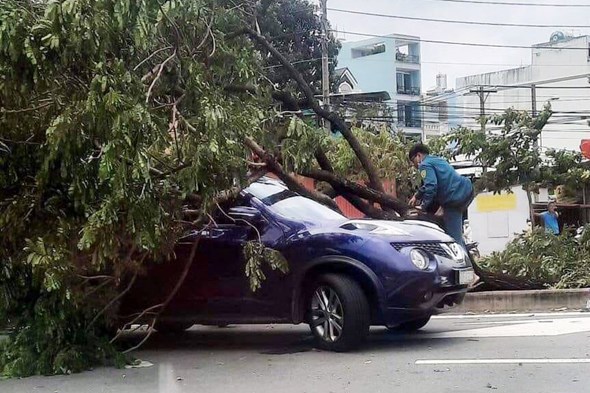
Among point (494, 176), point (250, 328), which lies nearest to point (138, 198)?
point (250, 328)

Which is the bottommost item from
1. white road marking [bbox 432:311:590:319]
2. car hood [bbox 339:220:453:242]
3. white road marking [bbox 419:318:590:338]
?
white road marking [bbox 432:311:590:319]

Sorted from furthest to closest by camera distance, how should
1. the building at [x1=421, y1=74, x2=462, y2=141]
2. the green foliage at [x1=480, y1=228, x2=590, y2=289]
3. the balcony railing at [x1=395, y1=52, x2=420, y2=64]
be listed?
the balcony railing at [x1=395, y1=52, x2=420, y2=64]
the building at [x1=421, y1=74, x2=462, y2=141]
the green foliage at [x1=480, y1=228, x2=590, y2=289]

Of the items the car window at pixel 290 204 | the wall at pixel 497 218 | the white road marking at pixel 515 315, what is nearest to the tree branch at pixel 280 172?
the car window at pixel 290 204

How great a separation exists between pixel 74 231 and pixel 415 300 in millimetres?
2917

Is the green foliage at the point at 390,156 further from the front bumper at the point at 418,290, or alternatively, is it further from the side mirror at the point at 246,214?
the front bumper at the point at 418,290

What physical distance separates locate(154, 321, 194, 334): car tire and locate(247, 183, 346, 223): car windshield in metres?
1.43

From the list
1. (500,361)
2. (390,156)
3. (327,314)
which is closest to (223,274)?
(327,314)

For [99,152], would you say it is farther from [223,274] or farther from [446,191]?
[446,191]

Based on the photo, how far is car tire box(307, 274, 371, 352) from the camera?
22.4ft

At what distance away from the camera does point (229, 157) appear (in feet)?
21.0

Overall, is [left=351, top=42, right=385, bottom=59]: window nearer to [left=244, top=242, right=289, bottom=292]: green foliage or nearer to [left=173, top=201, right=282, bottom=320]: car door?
[left=173, top=201, right=282, bottom=320]: car door

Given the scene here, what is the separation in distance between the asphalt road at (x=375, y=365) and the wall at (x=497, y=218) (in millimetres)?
10032

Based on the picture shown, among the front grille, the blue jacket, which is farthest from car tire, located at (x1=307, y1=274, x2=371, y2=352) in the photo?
the blue jacket

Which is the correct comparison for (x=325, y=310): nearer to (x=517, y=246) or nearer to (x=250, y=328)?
(x=250, y=328)
